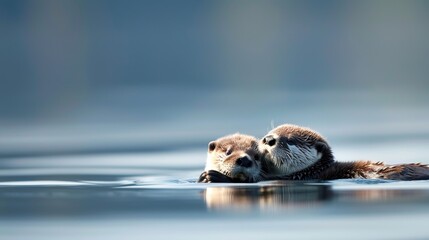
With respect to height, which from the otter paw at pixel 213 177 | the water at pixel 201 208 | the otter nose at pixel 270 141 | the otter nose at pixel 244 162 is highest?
the otter nose at pixel 270 141

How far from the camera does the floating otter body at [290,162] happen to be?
16.7 m

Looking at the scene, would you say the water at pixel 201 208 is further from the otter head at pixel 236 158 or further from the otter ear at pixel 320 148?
the otter ear at pixel 320 148

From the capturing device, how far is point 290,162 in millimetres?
17078

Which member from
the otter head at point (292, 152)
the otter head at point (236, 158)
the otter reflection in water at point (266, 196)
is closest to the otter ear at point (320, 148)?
the otter head at point (292, 152)

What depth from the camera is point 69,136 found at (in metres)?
29.6

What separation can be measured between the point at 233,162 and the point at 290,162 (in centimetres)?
76

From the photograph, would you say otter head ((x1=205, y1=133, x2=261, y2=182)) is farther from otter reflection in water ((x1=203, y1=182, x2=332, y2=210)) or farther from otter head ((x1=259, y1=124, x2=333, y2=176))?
otter reflection in water ((x1=203, y1=182, x2=332, y2=210))

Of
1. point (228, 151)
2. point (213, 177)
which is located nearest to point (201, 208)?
point (213, 177)

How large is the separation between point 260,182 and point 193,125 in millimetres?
15148

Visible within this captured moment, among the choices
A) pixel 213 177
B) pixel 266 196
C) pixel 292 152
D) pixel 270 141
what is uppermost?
pixel 270 141

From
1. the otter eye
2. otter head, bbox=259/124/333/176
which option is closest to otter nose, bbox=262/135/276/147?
otter head, bbox=259/124/333/176

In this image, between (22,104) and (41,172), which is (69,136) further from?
(22,104)

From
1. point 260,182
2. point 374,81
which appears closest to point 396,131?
point 260,182

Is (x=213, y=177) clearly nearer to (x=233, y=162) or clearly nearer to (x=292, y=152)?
(x=233, y=162)
